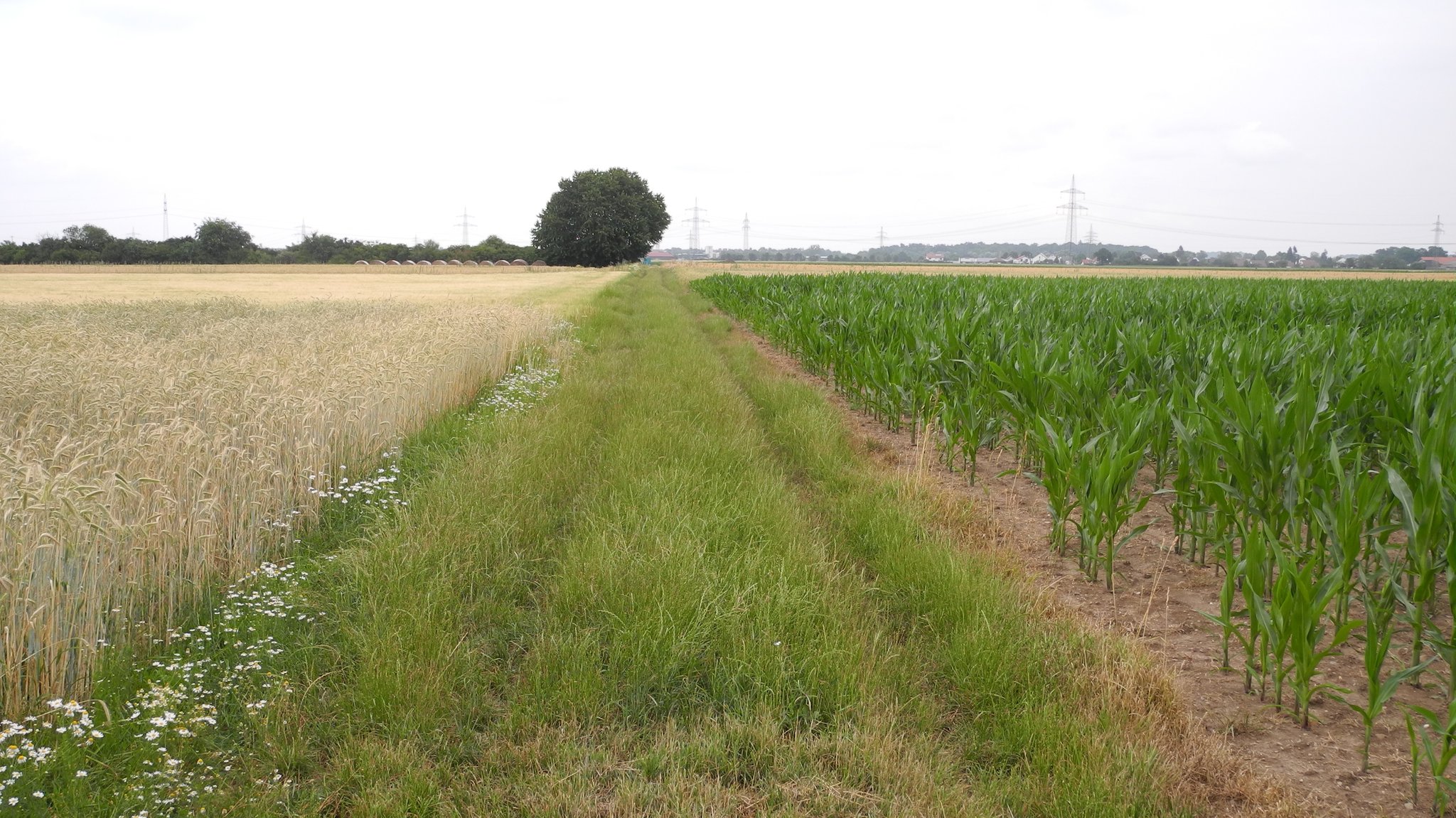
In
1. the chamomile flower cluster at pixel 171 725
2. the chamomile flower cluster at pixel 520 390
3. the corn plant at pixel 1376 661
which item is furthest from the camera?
the chamomile flower cluster at pixel 520 390

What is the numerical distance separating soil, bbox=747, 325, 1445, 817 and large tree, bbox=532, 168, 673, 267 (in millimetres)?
81084

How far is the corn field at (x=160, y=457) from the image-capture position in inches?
138

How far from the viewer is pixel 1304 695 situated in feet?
11.3

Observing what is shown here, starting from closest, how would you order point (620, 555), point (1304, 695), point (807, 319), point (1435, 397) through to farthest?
point (1304, 695) → point (620, 555) → point (1435, 397) → point (807, 319)

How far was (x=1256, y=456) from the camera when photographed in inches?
180

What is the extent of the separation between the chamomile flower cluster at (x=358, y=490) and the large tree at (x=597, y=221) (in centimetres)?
8005

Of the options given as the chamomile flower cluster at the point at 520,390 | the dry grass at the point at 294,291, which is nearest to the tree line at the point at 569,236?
the dry grass at the point at 294,291

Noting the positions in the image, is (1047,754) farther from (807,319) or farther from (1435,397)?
(807,319)

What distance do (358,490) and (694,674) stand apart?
3.70 metres

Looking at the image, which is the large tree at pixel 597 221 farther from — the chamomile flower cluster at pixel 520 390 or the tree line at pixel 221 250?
the chamomile flower cluster at pixel 520 390

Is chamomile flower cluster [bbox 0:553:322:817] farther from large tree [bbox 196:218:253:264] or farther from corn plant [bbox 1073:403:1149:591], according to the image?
large tree [bbox 196:218:253:264]

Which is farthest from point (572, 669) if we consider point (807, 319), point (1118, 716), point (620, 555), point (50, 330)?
point (50, 330)

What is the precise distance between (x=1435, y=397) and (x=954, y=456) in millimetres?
3946

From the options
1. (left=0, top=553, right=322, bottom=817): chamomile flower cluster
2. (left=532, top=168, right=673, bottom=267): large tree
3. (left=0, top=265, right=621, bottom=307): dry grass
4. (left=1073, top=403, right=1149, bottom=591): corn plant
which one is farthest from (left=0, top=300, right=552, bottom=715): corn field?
(left=532, top=168, right=673, bottom=267): large tree
